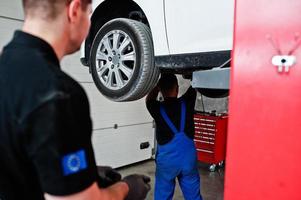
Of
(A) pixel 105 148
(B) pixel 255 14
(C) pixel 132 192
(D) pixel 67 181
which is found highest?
(B) pixel 255 14

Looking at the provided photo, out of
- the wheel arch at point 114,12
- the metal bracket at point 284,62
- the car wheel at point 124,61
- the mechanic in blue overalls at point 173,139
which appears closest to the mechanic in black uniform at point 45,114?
the metal bracket at point 284,62

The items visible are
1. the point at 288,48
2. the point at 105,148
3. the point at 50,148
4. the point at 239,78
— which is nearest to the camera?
the point at 50,148

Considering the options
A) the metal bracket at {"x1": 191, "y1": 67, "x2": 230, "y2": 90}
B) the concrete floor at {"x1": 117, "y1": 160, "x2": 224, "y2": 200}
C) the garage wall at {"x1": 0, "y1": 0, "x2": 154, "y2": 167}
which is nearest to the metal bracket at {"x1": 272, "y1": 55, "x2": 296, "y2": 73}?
the metal bracket at {"x1": 191, "y1": 67, "x2": 230, "y2": 90}

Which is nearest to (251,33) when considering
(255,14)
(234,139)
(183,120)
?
(255,14)

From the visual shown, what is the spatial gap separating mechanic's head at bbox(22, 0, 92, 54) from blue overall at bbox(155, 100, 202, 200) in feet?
6.49

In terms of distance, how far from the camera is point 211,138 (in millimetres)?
5141

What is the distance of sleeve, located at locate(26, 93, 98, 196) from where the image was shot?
78 cm

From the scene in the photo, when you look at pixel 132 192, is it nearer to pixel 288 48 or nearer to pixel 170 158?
pixel 288 48

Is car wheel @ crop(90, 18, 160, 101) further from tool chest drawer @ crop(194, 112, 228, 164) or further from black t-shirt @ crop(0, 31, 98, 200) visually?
tool chest drawer @ crop(194, 112, 228, 164)

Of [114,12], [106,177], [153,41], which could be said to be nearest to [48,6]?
[106,177]

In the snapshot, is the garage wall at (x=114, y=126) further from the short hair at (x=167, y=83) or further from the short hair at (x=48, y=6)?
the short hair at (x=48, y=6)

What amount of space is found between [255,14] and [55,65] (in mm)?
717

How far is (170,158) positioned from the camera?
2.90m

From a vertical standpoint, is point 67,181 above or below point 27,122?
below
